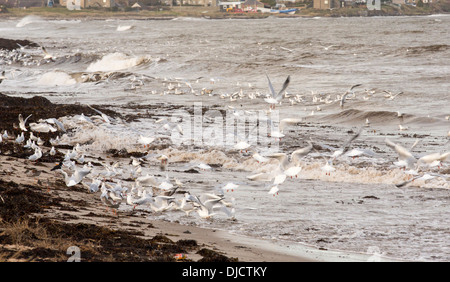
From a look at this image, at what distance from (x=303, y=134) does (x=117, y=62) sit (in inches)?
917

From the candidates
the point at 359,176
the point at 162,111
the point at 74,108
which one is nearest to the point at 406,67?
the point at 162,111

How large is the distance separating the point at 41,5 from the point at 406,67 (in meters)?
117

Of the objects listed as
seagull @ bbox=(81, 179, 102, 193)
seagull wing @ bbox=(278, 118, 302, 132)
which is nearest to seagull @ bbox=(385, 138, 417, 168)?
seagull wing @ bbox=(278, 118, 302, 132)

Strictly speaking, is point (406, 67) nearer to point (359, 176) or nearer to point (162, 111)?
point (162, 111)

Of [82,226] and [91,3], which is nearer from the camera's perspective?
[82,226]

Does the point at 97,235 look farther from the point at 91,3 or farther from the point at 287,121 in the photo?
the point at 91,3

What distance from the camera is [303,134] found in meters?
13.6

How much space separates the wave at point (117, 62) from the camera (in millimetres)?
33625

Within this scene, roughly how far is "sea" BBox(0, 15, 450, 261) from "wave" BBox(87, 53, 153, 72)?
1.14 meters

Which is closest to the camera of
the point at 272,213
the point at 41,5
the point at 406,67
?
the point at 272,213

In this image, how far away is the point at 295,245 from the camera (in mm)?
6707

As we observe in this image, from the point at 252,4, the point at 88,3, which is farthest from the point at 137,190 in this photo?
the point at 88,3

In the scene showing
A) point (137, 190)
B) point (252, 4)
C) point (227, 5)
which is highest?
point (252, 4)

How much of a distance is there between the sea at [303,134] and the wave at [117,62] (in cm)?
114
